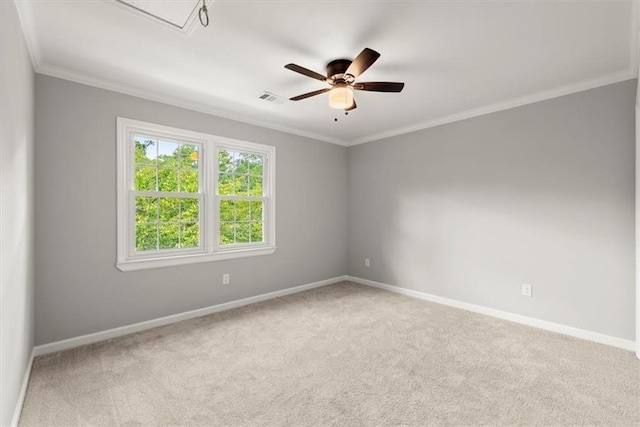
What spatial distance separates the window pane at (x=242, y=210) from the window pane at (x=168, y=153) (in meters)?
0.93

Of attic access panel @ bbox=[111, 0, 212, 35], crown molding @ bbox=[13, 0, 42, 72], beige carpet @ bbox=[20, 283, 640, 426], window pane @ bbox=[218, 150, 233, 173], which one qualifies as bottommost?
beige carpet @ bbox=[20, 283, 640, 426]

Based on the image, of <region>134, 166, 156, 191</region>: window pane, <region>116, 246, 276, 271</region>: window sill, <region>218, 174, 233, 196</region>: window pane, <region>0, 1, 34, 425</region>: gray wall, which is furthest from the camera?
<region>218, 174, 233, 196</region>: window pane

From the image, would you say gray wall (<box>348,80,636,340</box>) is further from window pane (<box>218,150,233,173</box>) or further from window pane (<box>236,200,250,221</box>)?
window pane (<box>218,150,233,173</box>)

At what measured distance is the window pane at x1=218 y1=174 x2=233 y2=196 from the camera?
388 cm

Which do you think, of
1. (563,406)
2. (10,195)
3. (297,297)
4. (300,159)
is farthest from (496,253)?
(10,195)

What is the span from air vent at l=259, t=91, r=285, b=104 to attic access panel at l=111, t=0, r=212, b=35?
1.23 metres

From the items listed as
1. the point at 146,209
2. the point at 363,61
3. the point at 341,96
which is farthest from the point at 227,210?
the point at 363,61

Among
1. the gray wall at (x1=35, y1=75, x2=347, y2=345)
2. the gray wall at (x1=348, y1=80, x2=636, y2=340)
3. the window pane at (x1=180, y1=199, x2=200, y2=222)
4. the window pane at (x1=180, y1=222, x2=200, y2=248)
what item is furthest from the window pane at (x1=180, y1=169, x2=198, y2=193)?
the gray wall at (x1=348, y1=80, x2=636, y2=340)

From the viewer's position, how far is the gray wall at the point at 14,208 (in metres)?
1.51

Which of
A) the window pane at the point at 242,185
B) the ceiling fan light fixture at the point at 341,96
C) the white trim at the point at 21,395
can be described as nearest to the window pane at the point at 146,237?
the window pane at the point at 242,185

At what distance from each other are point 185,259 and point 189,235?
291 mm

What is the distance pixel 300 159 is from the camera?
4.71m

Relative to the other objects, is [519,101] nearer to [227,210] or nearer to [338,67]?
[338,67]

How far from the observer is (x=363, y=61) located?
2.17 metres
